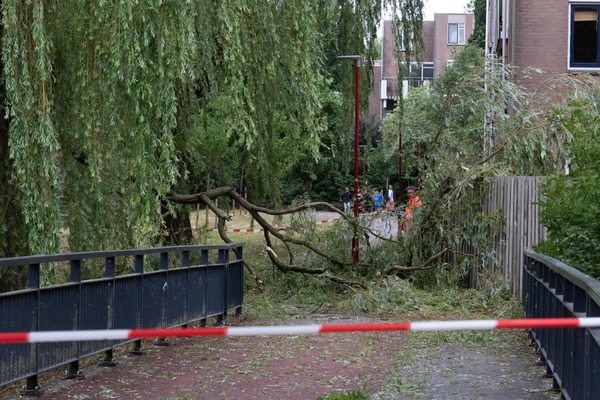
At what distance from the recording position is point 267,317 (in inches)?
688

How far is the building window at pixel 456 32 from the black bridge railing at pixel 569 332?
8402cm

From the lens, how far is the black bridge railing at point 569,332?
257 inches

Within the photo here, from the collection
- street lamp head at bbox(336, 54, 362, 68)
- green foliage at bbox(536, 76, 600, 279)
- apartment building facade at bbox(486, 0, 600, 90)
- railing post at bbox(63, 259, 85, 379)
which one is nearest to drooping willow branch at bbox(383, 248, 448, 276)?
street lamp head at bbox(336, 54, 362, 68)

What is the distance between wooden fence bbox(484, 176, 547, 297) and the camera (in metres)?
17.0

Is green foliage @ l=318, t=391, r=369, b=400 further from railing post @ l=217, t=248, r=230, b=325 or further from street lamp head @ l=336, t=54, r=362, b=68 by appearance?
street lamp head @ l=336, t=54, r=362, b=68

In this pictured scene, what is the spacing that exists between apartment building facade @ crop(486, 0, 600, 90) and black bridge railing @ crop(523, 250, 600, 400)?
18375 mm

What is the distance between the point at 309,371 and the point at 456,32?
281ft

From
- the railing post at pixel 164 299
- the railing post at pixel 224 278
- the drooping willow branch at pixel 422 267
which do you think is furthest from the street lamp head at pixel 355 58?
the railing post at pixel 164 299

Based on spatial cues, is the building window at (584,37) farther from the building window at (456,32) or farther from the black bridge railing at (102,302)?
the building window at (456,32)

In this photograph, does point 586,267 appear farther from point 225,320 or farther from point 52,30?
point 225,320

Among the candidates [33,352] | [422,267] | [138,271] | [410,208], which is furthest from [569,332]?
[410,208]

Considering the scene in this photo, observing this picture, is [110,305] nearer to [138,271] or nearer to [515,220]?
[138,271]

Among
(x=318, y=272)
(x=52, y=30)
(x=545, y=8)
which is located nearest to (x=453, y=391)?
(x=52, y=30)

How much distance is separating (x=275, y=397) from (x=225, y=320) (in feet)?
22.1
